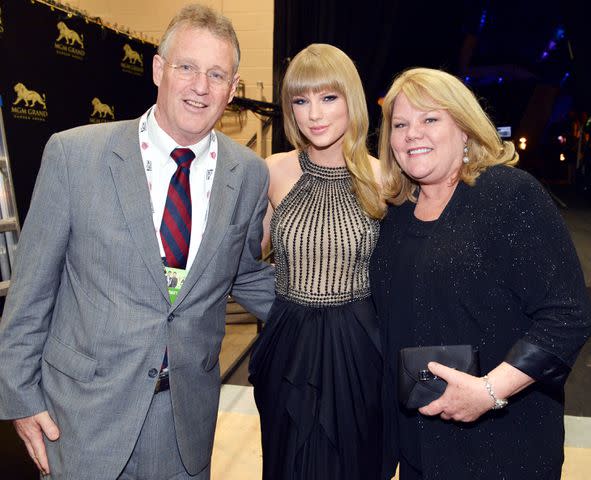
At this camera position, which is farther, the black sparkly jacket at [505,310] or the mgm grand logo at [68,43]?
the mgm grand logo at [68,43]

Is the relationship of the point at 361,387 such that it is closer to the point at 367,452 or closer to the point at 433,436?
the point at 367,452

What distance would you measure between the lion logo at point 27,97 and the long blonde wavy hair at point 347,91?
5.04 ft

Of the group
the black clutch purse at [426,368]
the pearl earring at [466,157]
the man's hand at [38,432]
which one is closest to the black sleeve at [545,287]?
the black clutch purse at [426,368]

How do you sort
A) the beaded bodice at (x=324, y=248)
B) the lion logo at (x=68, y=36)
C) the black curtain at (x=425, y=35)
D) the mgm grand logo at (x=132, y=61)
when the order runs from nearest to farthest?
the beaded bodice at (x=324, y=248)
the lion logo at (x=68, y=36)
the mgm grand logo at (x=132, y=61)
the black curtain at (x=425, y=35)

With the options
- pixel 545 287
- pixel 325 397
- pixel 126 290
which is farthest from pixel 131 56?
pixel 545 287

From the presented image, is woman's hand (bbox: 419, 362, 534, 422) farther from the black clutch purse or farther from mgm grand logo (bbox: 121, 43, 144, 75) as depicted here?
mgm grand logo (bbox: 121, 43, 144, 75)

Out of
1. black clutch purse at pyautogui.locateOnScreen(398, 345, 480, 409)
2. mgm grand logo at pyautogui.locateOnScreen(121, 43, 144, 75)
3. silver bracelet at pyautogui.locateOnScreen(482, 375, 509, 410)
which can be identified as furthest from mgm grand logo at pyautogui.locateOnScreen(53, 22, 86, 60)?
silver bracelet at pyautogui.locateOnScreen(482, 375, 509, 410)

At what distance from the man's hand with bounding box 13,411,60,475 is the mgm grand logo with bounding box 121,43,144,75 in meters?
2.98

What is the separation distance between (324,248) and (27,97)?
6.35 feet

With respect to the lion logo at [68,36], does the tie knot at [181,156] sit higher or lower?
lower

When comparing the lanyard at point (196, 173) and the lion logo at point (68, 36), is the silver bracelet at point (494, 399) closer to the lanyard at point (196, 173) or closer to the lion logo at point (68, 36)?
the lanyard at point (196, 173)

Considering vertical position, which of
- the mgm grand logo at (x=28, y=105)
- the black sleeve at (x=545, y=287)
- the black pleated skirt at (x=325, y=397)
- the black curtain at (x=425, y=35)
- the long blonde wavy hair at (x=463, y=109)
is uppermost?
the black curtain at (x=425, y=35)

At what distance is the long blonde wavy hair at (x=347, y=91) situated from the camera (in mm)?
1859

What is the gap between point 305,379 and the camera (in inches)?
69.1
